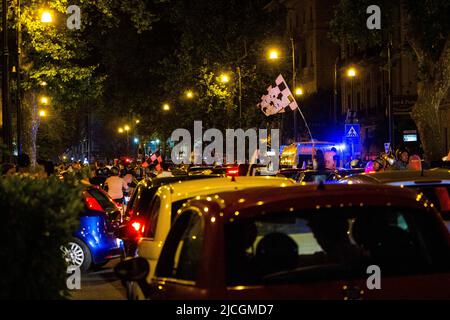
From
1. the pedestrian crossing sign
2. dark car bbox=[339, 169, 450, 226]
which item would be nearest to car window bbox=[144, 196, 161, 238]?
dark car bbox=[339, 169, 450, 226]

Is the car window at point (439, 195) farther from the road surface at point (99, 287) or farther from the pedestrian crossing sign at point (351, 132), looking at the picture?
the pedestrian crossing sign at point (351, 132)

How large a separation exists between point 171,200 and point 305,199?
12.9ft

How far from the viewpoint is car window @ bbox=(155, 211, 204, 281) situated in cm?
555

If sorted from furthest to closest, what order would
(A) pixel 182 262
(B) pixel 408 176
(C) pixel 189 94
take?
(C) pixel 189 94 < (B) pixel 408 176 < (A) pixel 182 262

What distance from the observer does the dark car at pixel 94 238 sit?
1531 cm

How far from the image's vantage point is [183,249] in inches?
233

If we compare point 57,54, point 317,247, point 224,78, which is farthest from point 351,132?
point 317,247

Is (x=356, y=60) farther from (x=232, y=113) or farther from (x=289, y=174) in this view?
(x=289, y=174)

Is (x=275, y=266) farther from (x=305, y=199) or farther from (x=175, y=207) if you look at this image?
(x=175, y=207)

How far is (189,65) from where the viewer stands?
182ft

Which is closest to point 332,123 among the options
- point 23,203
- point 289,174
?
point 289,174

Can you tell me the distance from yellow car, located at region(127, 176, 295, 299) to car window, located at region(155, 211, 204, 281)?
7.45 ft

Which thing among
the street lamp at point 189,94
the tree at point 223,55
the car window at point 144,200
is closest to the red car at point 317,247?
the car window at point 144,200
